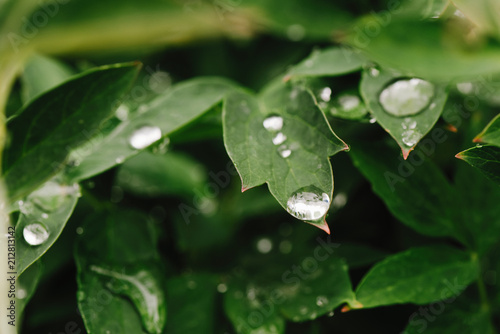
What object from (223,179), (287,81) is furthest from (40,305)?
(287,81)

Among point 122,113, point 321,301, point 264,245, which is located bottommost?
point 264,245

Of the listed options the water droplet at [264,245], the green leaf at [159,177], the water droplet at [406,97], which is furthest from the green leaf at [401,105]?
the green leaf at [159,177]

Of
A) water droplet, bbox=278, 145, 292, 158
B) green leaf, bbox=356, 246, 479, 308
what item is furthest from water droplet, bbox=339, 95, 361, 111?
green leaf, bbox=356, 246, 479, 308

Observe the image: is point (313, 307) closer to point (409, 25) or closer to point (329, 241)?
point (329, 241)

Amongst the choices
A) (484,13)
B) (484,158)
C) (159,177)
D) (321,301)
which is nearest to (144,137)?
(159,177)

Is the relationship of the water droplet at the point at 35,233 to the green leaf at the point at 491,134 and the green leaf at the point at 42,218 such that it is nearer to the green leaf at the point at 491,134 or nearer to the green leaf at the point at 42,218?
the green leaf at the point at 42,218

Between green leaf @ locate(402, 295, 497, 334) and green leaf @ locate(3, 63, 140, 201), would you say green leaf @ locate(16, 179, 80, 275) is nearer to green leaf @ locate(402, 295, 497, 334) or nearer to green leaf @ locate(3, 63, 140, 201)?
green leaf @ locate(3, 63, 140, 201)

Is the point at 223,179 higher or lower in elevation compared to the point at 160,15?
lower

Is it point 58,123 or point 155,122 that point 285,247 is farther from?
point 58,123
